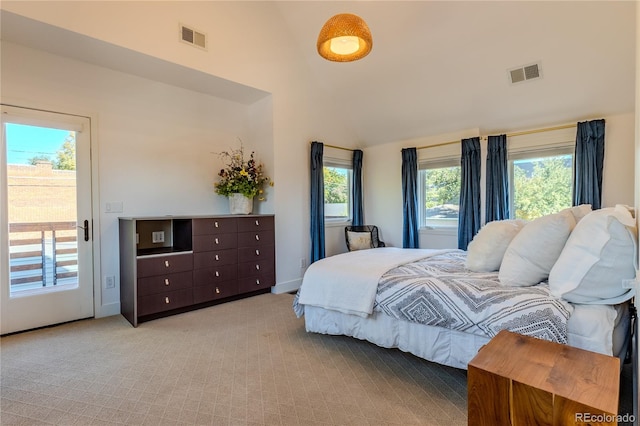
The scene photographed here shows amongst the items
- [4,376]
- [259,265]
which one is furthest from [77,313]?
[259,265]

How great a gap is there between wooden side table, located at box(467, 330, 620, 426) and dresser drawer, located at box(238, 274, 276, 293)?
3107 mm

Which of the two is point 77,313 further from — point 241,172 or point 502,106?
point 502,106

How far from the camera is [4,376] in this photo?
2.13m

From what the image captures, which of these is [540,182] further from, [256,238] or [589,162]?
[256,238]

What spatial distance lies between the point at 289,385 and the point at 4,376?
6.38 feet

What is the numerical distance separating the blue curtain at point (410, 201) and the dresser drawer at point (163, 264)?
125 inches

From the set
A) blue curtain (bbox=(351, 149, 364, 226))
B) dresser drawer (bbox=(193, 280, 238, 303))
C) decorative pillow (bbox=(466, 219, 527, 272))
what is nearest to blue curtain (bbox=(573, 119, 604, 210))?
decorative pillow (bbox=(466, 219, 527, 272))

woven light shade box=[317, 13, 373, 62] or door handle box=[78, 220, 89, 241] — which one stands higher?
woven light shade box=[317, 13, 373, 62]

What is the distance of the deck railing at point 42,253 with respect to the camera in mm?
2898

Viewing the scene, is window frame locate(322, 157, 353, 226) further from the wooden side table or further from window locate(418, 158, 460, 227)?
the wooden side table

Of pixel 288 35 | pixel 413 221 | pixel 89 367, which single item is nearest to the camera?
pixel 89 367

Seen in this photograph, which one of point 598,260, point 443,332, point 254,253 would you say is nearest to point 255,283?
point 254,253

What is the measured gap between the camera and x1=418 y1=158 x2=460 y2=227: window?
15.5ft

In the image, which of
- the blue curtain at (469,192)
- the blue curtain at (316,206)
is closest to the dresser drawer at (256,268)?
the blue curtain at (316,206)
